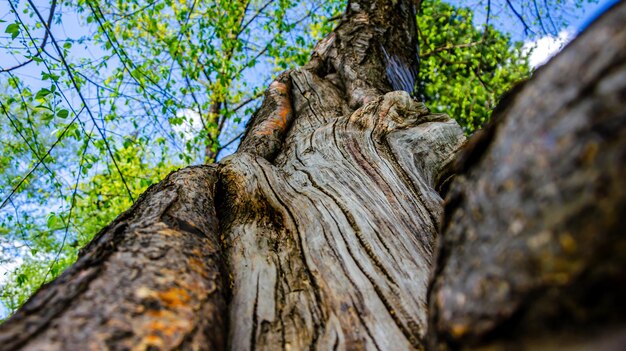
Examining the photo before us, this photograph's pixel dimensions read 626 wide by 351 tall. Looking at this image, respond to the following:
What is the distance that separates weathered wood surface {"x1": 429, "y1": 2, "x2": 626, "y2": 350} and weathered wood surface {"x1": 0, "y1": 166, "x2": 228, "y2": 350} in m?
0.58

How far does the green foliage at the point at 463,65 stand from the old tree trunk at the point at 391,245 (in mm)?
4553

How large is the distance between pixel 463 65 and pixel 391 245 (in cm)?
660

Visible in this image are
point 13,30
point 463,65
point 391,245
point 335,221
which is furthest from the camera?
point 463,65

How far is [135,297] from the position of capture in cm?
83

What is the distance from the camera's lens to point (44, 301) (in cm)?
81

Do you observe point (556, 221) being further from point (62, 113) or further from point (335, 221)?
point (62, 113)

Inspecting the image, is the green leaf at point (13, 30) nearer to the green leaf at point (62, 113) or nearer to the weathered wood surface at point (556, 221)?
the green leaf at point (62, 113)

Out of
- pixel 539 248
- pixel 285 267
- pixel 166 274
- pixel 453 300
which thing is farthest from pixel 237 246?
pixel 539 248

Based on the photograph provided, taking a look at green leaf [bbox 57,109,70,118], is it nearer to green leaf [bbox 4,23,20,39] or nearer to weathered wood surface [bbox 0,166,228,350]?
green leaf [bbox 4,23,20,39]

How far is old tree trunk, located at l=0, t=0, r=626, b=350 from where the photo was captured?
49 cm

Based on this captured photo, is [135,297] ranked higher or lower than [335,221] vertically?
lower

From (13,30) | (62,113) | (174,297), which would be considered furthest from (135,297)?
(13,30)

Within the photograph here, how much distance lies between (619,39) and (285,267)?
3.64 ft

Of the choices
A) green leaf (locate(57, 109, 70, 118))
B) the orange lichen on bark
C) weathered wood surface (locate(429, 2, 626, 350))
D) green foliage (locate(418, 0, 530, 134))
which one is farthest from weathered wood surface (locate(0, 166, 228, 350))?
green foliage (locate(418, 0, 530, 134))
